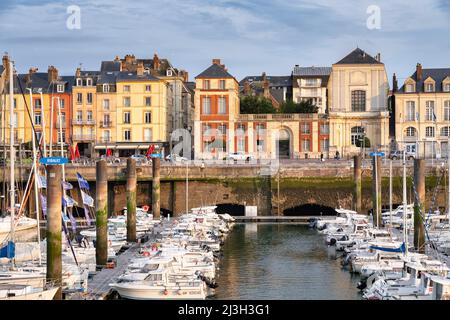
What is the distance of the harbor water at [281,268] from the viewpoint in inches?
1262

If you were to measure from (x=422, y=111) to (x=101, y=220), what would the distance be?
4589 cm

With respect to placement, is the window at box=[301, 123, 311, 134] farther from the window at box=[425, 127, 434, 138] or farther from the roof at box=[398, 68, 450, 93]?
the window at box=[425, 127, 434, 138]

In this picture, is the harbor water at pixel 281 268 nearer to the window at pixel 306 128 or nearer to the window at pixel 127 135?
the window at pixel 306 128

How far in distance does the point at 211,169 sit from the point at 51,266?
120ft

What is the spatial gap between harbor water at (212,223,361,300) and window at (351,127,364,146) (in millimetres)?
25673

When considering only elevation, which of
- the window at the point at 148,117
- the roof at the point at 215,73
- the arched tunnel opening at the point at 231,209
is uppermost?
the roof at the point at 215,73

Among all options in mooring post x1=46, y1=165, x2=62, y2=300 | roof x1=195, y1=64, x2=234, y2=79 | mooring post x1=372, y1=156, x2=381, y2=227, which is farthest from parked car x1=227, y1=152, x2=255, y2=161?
mooring post x1=46, y1=165, x2=62, y2=300

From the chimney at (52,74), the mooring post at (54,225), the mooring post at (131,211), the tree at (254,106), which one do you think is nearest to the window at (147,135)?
the chimney at (52,74)

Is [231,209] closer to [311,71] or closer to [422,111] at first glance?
[422,111]

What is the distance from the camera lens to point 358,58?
79188mm

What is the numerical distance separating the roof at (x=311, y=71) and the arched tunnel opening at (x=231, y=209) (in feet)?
129

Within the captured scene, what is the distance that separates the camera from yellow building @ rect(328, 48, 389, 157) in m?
77.2
